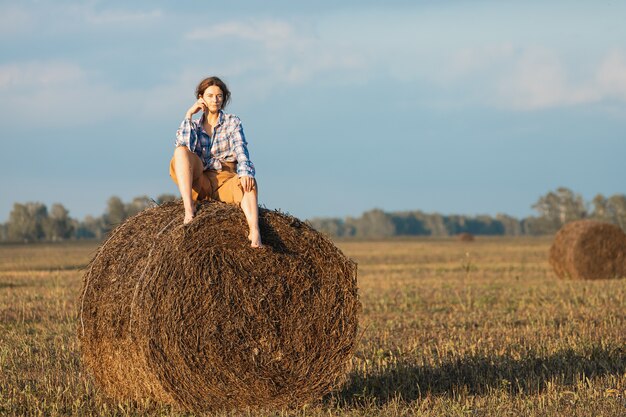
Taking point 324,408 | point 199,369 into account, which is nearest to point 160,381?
point 199,369

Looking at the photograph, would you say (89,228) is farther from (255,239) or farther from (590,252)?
(255,239)

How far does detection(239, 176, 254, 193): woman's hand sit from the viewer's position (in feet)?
27.3

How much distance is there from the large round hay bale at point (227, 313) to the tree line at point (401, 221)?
71757 mm

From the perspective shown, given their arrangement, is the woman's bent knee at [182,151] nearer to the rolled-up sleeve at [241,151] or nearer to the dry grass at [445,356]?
the rolled-up sleeve at [241,151]

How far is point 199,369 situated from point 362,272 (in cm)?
2072

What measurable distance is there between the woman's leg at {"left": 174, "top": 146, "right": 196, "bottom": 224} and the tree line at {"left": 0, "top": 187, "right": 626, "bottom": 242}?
71.8m

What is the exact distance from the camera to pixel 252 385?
8.18 meters

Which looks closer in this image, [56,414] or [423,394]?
[56,414]

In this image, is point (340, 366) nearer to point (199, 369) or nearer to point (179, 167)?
point (199, 369)

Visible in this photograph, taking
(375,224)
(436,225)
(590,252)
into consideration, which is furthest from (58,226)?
(590,252)

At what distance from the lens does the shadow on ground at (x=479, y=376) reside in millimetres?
9070

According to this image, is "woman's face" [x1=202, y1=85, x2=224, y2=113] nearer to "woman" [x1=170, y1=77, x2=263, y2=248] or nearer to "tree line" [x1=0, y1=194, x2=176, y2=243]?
"woman" [x1=170, y1=77, x2=263, y2=248]

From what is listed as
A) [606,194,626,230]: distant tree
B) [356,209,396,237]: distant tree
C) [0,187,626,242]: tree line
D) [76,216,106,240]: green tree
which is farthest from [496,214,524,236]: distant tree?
[76,216,106,240]: green tree

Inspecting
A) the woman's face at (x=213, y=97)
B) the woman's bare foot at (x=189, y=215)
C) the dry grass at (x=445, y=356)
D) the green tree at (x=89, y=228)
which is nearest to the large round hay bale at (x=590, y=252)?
the dry grass at (x=445, y=356)
